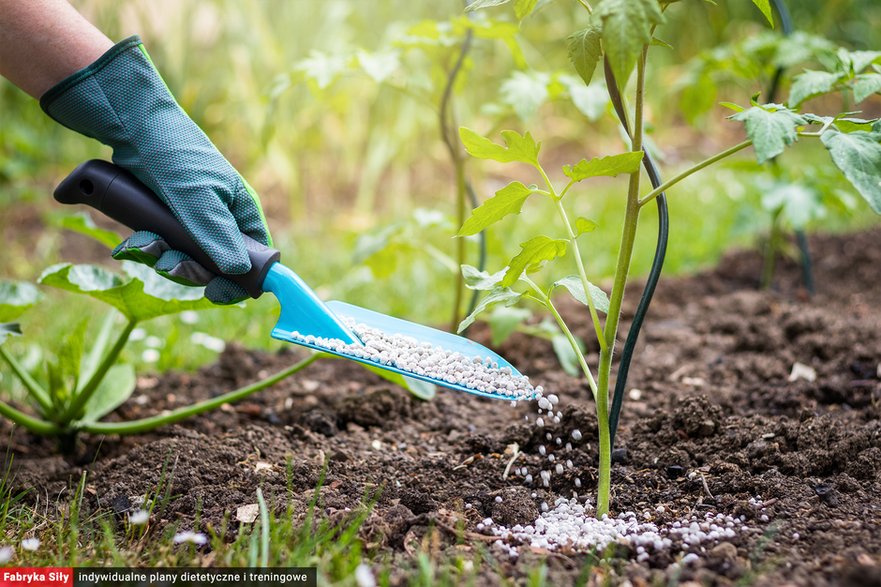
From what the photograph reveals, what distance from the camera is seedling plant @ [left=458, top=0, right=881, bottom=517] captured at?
1.09 meters

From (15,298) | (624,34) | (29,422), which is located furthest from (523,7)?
(29,422)

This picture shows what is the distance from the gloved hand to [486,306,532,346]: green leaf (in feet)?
2.50

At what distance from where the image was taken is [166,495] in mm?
1502

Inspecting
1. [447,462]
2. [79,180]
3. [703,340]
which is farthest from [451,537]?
[703,340]

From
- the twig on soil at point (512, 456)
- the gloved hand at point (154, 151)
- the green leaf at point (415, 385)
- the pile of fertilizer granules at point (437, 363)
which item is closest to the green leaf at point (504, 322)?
the green leaf at point (415, 385)

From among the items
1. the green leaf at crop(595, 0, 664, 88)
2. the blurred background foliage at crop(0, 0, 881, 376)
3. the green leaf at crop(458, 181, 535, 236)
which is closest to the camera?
the green leaf at crop(595, 0, 664, 88)

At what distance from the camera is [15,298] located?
1.74 m

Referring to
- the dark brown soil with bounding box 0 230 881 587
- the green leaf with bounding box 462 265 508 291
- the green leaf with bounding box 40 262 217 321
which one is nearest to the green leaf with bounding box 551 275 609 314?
the green leaf with bounding box 462 265 508 291

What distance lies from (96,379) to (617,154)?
4.03 feet

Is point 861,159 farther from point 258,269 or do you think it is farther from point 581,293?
point 258,269

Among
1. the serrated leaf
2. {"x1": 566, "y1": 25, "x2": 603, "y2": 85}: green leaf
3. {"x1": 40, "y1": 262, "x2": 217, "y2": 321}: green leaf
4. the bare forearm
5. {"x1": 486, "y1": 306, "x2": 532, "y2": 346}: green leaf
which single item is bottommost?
the serrated leaf

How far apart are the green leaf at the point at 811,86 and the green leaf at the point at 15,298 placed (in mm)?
1637

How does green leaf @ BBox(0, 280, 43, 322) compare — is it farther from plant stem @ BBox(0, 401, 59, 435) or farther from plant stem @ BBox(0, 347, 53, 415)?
plant stem @ BBox(0, 401, 59, 435)

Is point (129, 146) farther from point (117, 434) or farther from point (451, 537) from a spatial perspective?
point (451, 537)
